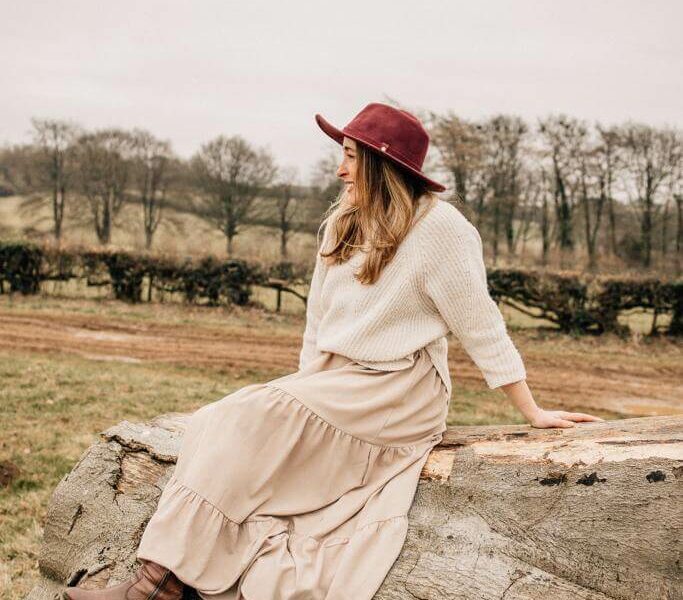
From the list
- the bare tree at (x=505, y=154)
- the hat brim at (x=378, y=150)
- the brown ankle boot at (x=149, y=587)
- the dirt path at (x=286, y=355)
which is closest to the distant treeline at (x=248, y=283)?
the dirt path at (x=286, y=355)

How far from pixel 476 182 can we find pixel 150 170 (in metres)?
23.0

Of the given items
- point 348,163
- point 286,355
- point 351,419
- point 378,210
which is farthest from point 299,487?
point 286,355

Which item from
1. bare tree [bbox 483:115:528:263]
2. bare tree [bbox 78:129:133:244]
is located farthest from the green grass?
bare tree [bbox 78:129:133:244]

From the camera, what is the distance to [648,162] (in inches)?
1471

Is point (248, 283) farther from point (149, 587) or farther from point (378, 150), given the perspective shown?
point (149, 587)

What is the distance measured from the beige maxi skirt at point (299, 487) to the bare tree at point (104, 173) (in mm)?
43001

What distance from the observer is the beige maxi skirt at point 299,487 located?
95.2 inches

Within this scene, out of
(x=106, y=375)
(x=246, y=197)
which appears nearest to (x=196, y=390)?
(x=106, y=375)

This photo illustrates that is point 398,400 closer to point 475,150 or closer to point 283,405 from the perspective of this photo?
point 283,405

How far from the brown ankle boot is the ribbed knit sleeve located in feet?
4.88

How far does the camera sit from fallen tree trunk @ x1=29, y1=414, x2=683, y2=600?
2.38 meters

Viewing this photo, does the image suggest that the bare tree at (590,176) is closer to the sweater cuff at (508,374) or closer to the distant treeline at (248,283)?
the distant treeline at (248,283)

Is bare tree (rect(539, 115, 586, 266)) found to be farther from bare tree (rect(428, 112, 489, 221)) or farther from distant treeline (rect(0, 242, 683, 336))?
distant treeline (rect(0, 242, 683, 336))

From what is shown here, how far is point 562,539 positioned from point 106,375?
26.7ft
